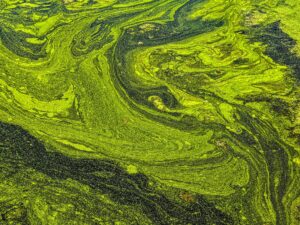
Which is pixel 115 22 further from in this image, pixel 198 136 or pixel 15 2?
pixel 198 136

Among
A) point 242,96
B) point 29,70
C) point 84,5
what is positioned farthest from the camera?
point 84,5

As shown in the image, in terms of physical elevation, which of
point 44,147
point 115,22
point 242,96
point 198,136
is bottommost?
point 44,147

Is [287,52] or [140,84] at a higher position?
[287,52]

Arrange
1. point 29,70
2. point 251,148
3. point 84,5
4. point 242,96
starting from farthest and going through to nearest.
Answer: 1. point 84,5
2. point 29,70
3. point 242,96
4. point 251,148

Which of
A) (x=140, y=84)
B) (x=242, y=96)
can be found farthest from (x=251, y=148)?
(x=140, y=84)

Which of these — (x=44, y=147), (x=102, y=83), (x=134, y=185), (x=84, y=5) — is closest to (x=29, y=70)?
(x=102, y=83)

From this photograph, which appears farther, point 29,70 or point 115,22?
point 115,22
